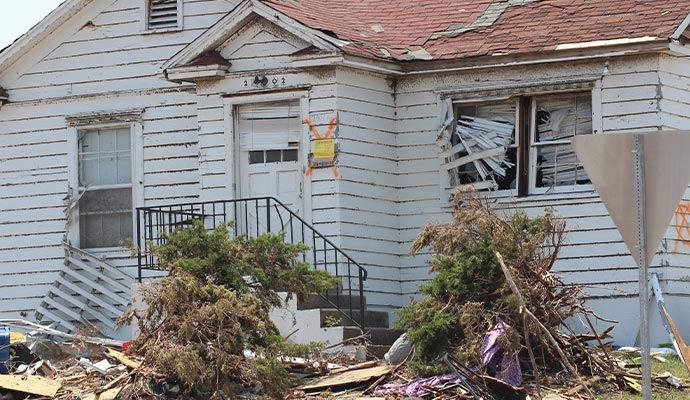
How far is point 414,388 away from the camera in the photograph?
1288 centimetres

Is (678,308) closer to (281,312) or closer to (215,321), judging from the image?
(281,312)

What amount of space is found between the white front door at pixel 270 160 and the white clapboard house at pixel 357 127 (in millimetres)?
27

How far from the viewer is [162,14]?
20.3 m

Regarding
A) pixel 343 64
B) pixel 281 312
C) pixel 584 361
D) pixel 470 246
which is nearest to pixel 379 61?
pixel 343 64

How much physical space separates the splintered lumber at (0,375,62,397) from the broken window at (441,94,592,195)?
688cm

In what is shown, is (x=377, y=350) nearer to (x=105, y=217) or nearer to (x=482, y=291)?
(x=482, y=291)

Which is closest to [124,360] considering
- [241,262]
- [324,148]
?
Result: [241,262]

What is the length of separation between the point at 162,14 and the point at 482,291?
897 centimetres

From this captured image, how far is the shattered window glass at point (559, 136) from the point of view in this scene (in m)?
17.8

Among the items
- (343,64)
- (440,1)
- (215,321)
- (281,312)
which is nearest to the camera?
(215,321)

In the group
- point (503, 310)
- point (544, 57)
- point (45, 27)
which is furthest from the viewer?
point (45, 27)

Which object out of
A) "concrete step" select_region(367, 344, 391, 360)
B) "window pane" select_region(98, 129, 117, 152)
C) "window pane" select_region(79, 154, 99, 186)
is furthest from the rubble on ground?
"window pane" select_region(98, 129, 117, 152)

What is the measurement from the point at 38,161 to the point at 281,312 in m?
6.19

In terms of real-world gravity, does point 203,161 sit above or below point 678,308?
above
